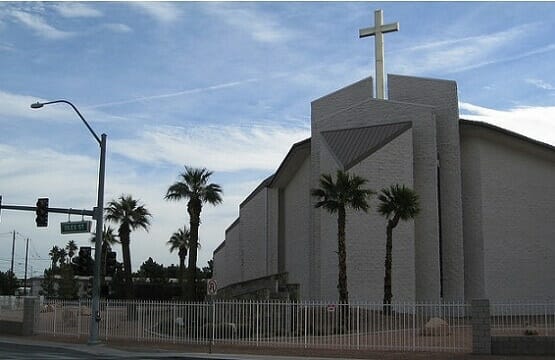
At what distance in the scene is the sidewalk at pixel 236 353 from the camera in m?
23.6

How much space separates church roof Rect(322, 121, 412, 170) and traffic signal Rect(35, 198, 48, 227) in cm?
1904

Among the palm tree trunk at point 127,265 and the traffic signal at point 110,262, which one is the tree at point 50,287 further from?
the traffic signal at point 110,262

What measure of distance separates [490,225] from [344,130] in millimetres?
11131

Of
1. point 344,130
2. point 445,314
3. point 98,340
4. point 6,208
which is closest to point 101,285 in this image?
point 98,340

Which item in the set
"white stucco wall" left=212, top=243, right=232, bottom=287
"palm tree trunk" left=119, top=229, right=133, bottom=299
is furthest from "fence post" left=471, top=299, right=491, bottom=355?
"white stucco wall" left=212, top=243, right=232, bottom=287

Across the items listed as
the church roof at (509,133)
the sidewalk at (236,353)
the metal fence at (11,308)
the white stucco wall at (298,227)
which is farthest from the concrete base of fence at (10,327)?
the church roof at (509,133)

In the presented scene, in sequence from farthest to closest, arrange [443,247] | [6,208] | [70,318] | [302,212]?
[302,212]
[443,247]
[70,318]
[6,208]

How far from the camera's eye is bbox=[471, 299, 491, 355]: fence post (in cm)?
2302

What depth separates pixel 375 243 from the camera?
42.3 m

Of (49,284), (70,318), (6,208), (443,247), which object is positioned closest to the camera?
(6,208)

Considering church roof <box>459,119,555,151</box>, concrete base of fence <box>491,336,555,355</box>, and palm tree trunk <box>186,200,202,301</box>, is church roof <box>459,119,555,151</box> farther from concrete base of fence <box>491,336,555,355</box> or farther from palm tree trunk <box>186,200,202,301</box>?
concrete base of fence <box>491,336,555,355</box>

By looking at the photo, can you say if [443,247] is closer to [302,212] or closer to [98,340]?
[302,212]

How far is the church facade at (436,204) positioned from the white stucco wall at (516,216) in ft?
0.21

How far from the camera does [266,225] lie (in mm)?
59562
